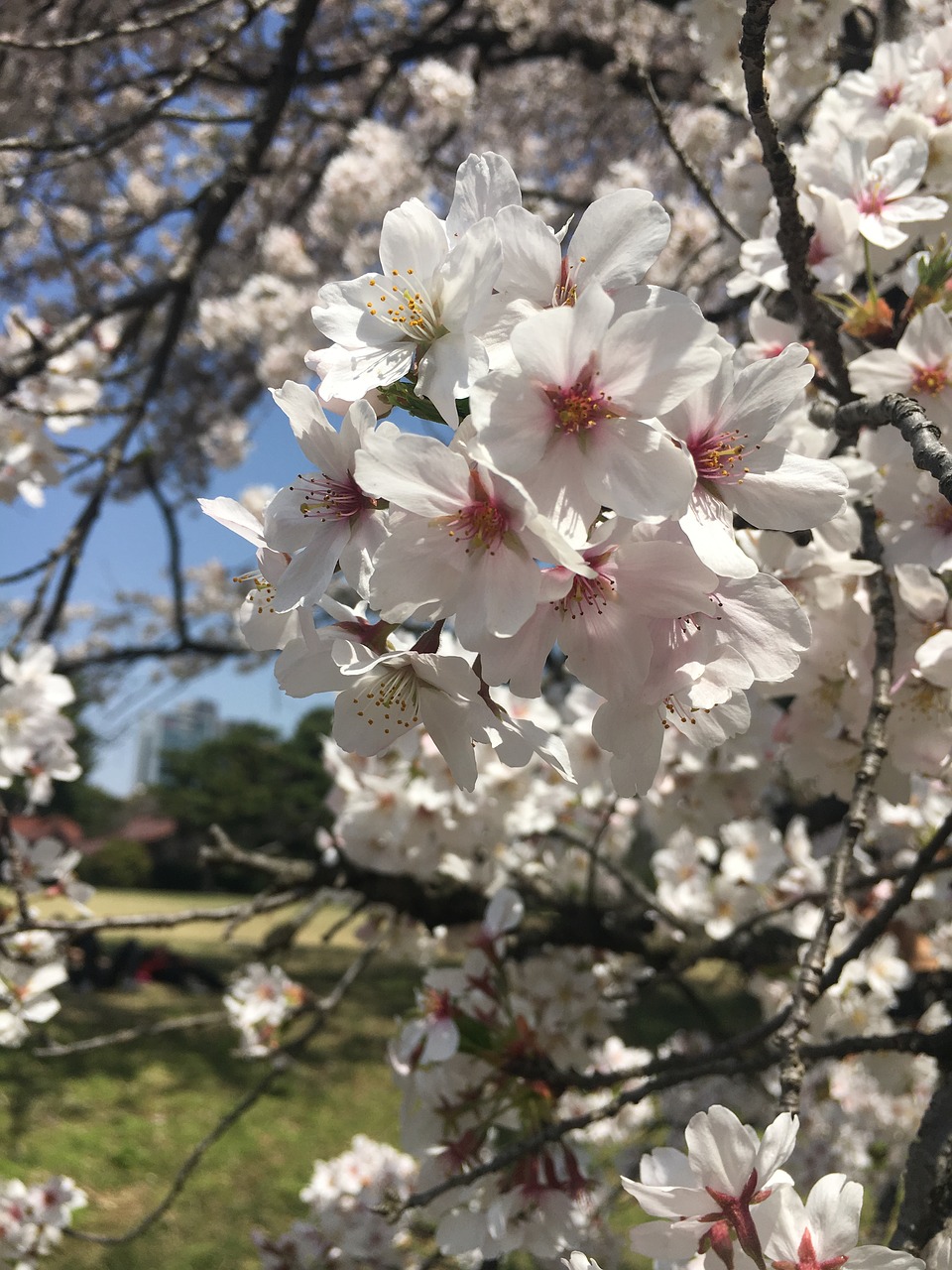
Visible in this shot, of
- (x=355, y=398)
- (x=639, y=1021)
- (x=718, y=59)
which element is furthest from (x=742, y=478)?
(x=639, y=1021)

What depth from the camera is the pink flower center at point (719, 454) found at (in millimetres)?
733

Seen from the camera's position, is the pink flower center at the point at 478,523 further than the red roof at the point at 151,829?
No

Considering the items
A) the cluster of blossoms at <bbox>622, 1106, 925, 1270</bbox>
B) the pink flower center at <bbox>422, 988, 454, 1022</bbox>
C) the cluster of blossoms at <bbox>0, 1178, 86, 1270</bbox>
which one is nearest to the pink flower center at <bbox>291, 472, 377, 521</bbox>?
the cluster of blossoms at <bbox>622, 1106, 925, 1270</bbox>

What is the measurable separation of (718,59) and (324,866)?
2.23 m

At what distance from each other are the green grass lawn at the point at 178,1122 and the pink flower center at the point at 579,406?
136 inches

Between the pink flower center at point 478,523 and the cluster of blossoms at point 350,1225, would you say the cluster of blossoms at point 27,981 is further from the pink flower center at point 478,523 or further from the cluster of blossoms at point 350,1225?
the pink flower center at point 478,523

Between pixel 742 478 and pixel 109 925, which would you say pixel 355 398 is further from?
pixel 109 925

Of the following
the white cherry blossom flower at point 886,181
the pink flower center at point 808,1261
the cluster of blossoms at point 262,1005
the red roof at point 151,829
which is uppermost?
the red roof at point 151,829

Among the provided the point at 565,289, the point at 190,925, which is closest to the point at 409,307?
the point at 565,289

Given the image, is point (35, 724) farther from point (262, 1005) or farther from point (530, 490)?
point (530, 490)

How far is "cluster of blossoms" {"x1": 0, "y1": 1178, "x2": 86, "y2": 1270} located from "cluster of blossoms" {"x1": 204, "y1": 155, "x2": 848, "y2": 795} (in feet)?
8.18

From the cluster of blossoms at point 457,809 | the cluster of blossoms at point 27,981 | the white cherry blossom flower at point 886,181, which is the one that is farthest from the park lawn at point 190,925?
the white cherry blossom flower at point 886,181

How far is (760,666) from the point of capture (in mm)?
735

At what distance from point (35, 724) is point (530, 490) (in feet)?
6.70
